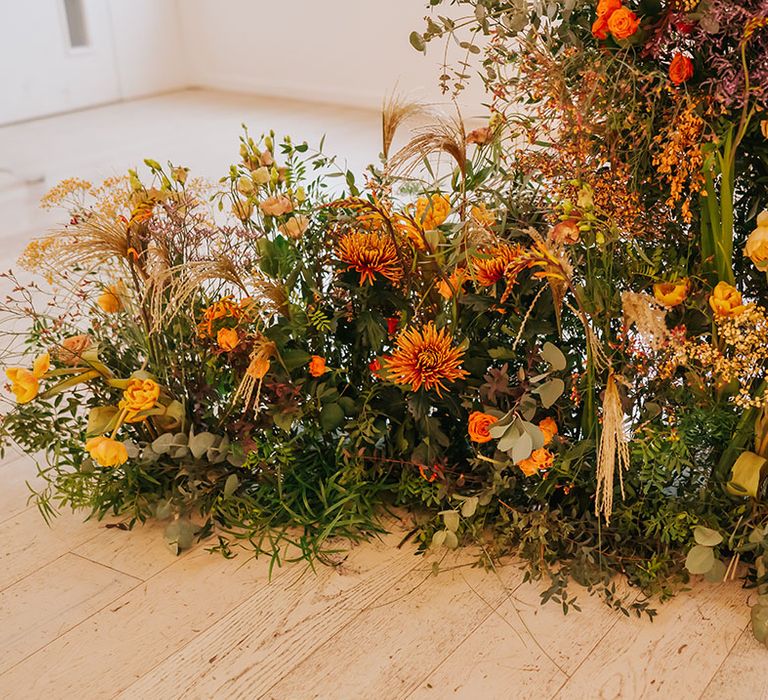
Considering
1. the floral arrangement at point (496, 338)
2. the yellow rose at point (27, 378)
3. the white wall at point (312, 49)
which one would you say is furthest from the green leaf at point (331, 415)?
the white wall at point (312, 49)

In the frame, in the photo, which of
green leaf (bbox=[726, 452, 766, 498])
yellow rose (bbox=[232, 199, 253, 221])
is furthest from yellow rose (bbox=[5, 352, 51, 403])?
green leaf (bbox=[726, 452, 766, 498])

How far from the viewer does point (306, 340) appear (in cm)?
180

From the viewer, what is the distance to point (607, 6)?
4.52ft

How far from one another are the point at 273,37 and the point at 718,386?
512cm

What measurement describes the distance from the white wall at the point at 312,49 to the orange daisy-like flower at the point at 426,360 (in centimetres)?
374

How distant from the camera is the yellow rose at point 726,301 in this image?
1453 millimetres

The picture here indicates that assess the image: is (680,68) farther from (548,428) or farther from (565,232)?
(548,428)

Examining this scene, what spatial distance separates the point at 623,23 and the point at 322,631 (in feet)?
3.36

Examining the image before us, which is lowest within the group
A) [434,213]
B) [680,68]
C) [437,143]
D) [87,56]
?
[87,56]

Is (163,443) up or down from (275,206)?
down

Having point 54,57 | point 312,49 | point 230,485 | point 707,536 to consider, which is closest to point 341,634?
point 230,485

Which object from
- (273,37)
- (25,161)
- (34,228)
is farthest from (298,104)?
(34,228)

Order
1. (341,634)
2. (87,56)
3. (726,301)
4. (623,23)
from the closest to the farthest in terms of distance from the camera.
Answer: (623,23) < (726,301) < (341,634) < (87,56)

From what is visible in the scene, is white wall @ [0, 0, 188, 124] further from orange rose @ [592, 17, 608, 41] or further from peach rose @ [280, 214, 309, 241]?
orange rose @ [592, 17, 608, 41]
